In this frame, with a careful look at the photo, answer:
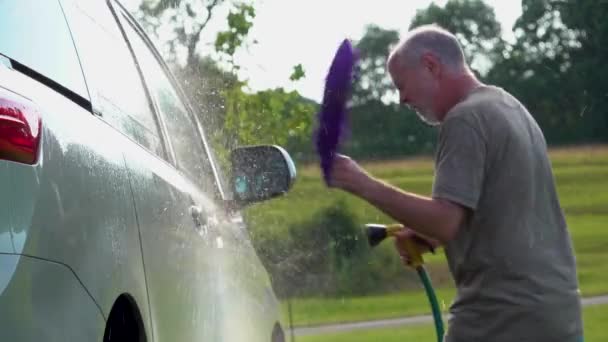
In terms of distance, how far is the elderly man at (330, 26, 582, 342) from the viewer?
137 inches

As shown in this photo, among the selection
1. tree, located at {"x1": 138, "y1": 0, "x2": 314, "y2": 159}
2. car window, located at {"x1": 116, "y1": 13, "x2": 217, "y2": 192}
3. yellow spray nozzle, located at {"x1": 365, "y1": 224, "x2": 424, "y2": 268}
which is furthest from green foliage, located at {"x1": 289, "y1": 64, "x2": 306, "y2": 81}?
yellow spray nozzle, located at {"x1": 365, "y1": 224, "x2": 424, "y2": 268}

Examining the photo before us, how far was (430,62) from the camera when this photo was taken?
366 cm

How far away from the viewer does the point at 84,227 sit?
2.69m

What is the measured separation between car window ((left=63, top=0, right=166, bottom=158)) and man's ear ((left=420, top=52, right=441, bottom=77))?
0.83 meters

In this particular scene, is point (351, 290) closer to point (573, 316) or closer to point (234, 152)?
point (234, 152)

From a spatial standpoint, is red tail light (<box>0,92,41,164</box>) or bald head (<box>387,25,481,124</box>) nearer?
red tail light (<box>0,92,41,164</box>)

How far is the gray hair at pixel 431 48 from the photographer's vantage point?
145 inches

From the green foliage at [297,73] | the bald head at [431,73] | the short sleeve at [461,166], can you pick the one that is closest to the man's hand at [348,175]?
the short sleeve at [461,166]

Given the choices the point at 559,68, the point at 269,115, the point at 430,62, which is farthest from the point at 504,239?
the point at 559,68

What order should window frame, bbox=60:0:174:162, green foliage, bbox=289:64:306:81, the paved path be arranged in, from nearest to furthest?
window frame, bbox=60:0:174:162 → green foliage, bbox=289:64:306:81 → the paved path

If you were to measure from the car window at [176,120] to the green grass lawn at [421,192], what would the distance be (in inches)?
127

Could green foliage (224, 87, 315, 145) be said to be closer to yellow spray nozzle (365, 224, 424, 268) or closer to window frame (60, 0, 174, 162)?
window frame (60, 0, 174, 162)

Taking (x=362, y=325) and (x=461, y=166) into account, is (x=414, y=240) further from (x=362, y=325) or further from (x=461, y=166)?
(x=362, y=325)

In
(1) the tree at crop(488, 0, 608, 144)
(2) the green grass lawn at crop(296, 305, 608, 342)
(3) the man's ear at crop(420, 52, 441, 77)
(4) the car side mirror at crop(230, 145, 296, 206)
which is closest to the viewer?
(3) the man's ear at crop(420, 52, 441, 77)
